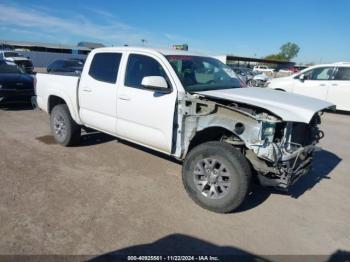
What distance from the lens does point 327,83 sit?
40.0 feet

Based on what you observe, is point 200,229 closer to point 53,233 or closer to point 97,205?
point 97,205

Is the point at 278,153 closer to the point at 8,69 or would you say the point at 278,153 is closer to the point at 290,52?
the point at 8,69

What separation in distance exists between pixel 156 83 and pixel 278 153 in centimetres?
181

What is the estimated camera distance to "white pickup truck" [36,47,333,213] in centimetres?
359


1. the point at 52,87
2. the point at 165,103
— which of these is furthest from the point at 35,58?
the point at 165,103

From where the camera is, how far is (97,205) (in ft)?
12.8

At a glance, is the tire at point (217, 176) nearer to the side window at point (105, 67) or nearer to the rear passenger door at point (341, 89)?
the side window at point (105, 67)

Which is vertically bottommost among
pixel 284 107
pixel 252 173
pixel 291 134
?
pixel 252 173

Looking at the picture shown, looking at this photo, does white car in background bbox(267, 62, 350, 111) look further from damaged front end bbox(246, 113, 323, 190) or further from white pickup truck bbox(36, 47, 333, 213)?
damaged front end bbox(246, 113, 323, 190)

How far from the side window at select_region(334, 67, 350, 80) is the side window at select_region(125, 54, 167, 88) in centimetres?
1014

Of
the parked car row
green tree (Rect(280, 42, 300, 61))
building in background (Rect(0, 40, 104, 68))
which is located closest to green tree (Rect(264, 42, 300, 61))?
green tree (Rect(280, 42, 300, 61))

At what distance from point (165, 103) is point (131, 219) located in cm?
161

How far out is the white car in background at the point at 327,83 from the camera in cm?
1196

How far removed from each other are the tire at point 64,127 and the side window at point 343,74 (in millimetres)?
10530
